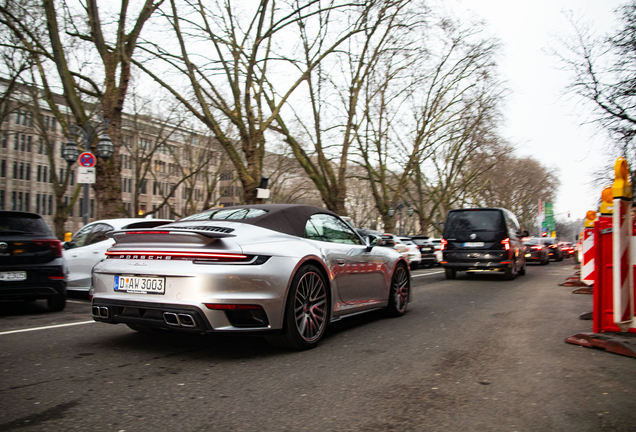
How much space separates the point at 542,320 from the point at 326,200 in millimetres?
22234

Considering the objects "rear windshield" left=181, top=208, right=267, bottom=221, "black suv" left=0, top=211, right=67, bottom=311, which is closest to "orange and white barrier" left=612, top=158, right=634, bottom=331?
"rear windshield" left=181, top=208, right=267, bottom=221

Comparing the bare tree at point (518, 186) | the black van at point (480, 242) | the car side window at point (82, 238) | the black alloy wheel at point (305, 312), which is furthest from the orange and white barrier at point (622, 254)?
the bare tree at point (518, 186)

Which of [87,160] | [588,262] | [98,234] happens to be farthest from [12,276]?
[588,262]

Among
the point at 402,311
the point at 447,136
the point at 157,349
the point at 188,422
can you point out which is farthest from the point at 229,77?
the point at 447,136

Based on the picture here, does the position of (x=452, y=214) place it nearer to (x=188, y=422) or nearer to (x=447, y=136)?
(x=188, y=422)

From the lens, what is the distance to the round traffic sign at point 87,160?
1583cm

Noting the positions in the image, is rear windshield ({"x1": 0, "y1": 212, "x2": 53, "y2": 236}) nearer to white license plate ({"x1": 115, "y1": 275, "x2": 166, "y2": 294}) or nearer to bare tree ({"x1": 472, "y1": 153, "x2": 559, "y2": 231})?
white license plate ({"x1": 115, "y1": 275, "x2": 166, "y2": 294})

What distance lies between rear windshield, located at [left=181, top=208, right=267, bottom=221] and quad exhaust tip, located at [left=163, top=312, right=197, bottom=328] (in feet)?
4.34

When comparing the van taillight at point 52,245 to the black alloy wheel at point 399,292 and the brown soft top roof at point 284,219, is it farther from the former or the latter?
the black alloy wheel at point 399,292

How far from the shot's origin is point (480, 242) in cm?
1535

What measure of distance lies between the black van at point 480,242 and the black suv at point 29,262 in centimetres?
1039

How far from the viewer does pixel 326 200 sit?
29578 mm

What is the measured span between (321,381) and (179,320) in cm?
124

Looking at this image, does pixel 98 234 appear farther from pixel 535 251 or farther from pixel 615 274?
pixel 535 251
